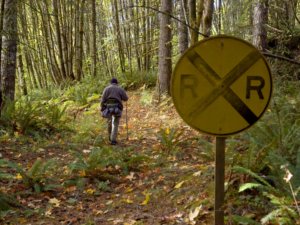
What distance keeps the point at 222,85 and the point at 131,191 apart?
4.18 m

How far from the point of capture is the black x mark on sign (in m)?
3.29

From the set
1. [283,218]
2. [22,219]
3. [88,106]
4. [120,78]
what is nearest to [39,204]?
[22,219]

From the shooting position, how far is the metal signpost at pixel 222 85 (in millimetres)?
3285

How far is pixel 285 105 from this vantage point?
779 cm

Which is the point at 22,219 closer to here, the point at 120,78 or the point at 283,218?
the point at 283,218

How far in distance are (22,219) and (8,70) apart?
7009mm

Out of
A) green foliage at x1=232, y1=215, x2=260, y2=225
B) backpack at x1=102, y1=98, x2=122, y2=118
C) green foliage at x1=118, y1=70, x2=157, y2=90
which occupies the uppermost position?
green foliage at x1=118, y1=70, x2=157, y2=90

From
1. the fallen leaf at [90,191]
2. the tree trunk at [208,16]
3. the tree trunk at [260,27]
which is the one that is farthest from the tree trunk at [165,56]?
the fallen leaf at [90,191]

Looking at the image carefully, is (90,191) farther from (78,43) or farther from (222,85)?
(78,43)

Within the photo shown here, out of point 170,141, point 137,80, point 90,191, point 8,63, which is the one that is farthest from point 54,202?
point 137,80

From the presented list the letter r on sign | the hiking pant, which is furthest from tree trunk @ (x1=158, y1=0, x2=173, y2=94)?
the letter r on sign

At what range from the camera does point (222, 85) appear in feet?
10.9

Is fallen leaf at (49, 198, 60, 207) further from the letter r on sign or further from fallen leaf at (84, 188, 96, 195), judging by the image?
the letter r on sign

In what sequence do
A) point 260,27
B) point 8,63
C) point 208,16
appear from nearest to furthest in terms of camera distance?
point 208,16
point 260,27
point 8,63
